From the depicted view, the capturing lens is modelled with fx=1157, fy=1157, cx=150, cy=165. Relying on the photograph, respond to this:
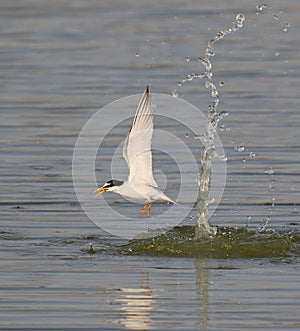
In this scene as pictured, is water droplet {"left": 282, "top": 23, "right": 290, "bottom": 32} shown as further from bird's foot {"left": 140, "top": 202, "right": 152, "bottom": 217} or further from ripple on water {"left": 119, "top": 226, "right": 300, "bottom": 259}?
ripple on water {"left": 119, "top": 226, "right": 300, "bottom": 259}

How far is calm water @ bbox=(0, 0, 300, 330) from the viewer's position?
8156 mm

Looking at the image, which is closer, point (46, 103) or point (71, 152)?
point (71, 152)

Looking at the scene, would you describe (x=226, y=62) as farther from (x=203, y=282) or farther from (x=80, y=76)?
(x=203, y=282)

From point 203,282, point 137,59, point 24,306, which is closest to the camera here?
point 24,306

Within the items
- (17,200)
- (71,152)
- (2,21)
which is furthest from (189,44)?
(17,200)

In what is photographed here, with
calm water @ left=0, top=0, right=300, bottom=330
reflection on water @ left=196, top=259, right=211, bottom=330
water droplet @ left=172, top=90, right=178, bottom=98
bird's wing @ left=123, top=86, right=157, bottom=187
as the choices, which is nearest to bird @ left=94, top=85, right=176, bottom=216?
bird's wing @ left=123, top=86, right=157, bottom=187

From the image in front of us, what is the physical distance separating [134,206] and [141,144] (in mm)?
1336

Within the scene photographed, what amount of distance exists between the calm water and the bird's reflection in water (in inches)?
0.6

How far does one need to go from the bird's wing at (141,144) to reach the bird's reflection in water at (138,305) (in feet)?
6.21

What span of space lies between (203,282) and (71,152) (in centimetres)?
539

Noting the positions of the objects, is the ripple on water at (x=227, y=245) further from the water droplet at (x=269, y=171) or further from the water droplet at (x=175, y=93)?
the water droplet at (x=175, y=93)

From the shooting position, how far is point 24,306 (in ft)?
26.7

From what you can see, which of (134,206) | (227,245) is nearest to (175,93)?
(134,206)

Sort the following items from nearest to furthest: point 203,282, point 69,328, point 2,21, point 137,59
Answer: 1. point 69,328
2. point 203,282
3. point 137,59
4. point 2,21
